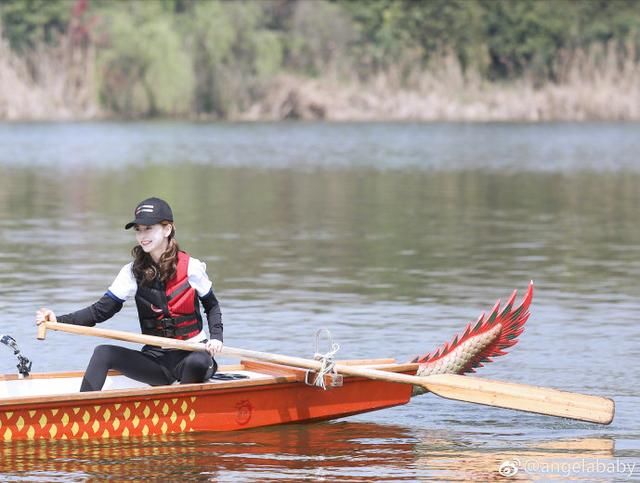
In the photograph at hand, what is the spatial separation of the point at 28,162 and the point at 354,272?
70.3ft

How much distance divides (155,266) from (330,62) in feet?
186

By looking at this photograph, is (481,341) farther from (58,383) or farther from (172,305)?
(58,383)

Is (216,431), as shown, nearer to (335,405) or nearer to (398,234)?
(335,405)

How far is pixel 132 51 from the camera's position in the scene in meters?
57.0

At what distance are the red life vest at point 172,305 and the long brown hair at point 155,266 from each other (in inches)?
1.3

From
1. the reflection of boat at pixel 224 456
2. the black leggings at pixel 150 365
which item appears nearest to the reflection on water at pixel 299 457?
the reflection of boat at pixel 224 456

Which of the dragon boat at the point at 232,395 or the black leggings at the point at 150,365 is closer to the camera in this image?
the dragon boat at the point at 232,395

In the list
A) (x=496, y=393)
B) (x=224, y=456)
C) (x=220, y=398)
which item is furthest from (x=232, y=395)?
(x=496, y=393)

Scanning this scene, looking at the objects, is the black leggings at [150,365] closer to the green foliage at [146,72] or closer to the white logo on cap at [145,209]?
the white logo on cap at [145,209]

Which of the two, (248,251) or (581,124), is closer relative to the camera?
(248,251)

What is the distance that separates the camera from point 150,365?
996 cm

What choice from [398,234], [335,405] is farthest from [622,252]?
[335,405]

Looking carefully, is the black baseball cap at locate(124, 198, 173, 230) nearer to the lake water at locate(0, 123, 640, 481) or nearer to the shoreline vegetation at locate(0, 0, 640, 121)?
the lake water at locate(0, 123, 640, 481)

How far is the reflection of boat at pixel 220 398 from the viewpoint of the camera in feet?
Answer: 31.0
